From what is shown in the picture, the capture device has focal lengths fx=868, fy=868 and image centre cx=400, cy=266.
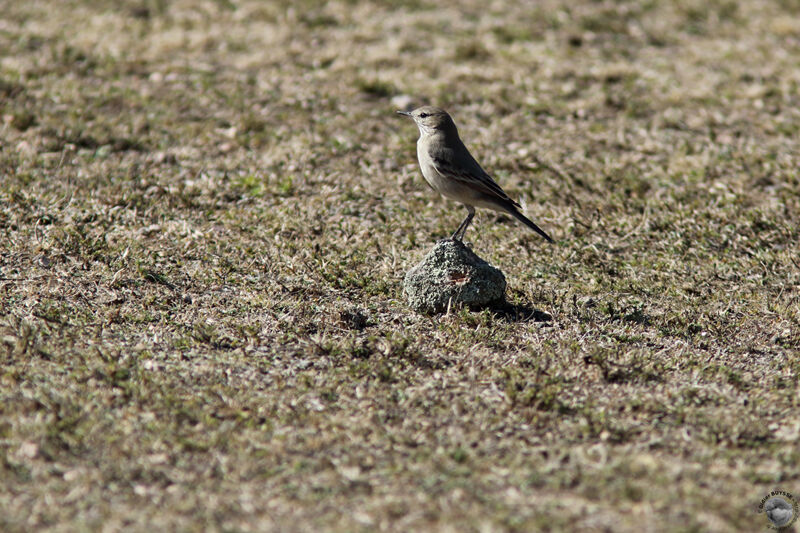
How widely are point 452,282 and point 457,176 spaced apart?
0.97 metres

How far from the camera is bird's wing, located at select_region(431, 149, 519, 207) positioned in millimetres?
7273

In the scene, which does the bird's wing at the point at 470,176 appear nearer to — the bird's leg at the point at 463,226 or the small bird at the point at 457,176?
the small bird at the point at 457,176

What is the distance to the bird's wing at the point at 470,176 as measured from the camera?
7273mm

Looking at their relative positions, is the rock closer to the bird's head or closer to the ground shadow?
the ground shadow

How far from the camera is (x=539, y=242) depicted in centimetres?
840

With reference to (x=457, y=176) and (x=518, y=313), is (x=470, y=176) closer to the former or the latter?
(x=457, y=176)

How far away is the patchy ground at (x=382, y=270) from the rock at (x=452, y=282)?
161mm

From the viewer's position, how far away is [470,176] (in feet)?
23.8

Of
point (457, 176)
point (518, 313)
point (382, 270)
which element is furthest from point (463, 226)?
point (518, 313)

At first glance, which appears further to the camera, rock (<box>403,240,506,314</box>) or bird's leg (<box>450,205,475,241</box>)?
bird's leg (<box>450,205,475,241</box>)

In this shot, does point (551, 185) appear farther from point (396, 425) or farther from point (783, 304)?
point (396, 425)

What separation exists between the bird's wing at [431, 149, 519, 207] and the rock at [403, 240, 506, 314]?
1.95 ft

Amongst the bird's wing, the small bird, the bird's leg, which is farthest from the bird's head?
the bird's leg

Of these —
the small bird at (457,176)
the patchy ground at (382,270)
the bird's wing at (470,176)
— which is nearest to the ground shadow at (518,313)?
the patchy ground at (382,270)
